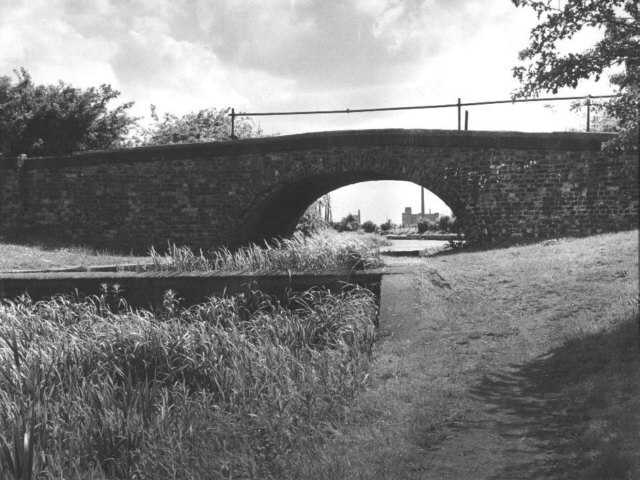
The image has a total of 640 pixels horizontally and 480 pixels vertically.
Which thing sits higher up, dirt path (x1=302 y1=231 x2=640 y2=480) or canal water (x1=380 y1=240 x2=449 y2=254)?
canal water (x1=380 y1=240 x2=449 y2=254)

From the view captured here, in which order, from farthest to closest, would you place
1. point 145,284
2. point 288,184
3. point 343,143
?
point 288,184, point 343,143, point 145,284

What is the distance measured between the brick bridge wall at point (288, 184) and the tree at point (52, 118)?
485 cm

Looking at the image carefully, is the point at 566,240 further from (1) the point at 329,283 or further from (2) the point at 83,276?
(2) the point at 83,276

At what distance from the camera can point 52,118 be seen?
25531mm

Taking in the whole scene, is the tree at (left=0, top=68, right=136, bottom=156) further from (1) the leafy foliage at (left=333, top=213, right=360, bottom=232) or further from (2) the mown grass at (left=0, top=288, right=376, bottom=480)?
(2) the mown grass at (left=0, top=288, right=376, bottom=480)

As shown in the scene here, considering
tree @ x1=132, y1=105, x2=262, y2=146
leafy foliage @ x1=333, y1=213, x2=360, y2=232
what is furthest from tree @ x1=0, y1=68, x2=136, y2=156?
leafy foliage @ x1=333, y1=213, x2=360, y2=232

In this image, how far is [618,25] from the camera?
19.2 ft

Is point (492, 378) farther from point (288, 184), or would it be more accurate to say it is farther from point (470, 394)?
point (288, 184)

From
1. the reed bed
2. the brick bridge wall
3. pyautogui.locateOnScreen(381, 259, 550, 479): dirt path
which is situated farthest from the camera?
the brick bridge wall

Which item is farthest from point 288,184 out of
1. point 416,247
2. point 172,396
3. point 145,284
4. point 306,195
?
point 172,396

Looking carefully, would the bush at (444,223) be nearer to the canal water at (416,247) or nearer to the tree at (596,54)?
the canal water at (416,247)

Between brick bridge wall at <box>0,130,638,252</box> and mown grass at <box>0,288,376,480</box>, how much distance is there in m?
9.07

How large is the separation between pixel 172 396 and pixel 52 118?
22.6 m

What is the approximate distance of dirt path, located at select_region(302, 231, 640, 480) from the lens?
12.2ft
